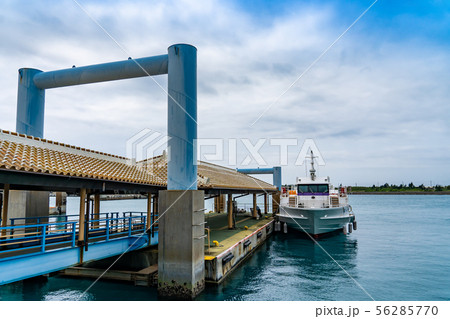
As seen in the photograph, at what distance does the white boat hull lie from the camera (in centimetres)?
2781

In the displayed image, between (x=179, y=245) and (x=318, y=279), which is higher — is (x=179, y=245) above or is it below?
above

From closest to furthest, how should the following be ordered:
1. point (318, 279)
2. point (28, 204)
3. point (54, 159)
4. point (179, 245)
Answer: point (54, 159) → point (179, 245) → point (28, 204) → point (318, 279)

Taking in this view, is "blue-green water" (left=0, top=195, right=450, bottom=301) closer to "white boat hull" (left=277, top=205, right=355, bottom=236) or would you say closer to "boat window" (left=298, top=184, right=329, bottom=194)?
"white boat hull" (left=277, top=205, right=355, bottom=236)

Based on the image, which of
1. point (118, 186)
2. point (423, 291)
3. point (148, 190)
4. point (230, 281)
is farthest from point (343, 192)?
point (118, 186)

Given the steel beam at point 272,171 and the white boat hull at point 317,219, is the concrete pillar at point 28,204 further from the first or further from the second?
the steel beam at point 272,171

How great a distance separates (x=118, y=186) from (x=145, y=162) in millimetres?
7637

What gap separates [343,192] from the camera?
111 feet

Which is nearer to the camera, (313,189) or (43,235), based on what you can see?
(43,235)

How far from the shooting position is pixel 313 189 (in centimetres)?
3078

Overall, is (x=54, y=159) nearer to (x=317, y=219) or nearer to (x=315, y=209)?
(x=315, y=209)

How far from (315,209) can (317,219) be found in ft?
3.51

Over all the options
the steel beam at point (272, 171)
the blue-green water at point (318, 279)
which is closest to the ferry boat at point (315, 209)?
the blue-green water at point (318, 279)

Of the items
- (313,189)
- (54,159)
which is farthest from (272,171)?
(54,159)

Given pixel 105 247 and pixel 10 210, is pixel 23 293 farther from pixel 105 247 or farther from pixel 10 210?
pixel 105 247
